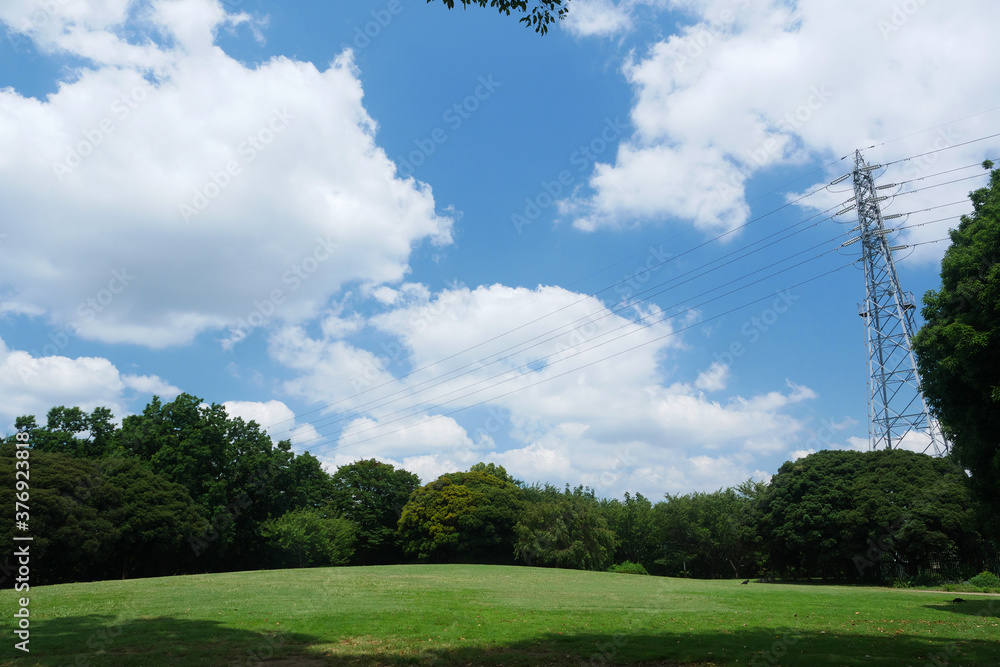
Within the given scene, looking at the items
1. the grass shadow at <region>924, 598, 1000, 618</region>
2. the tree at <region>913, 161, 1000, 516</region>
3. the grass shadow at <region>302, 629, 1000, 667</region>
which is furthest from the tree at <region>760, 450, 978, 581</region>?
the grass shadow at <region>302, 629, 1000, 667</region>

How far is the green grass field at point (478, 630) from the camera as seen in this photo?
10.6 metres

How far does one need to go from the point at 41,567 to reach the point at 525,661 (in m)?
36.0

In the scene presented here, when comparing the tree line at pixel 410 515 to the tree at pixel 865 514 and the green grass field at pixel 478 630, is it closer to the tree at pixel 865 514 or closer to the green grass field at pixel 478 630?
the tree at pixel 865 514

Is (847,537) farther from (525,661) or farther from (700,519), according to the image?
(525,661)

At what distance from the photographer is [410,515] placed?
6000 centimetres

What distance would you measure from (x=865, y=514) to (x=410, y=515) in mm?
41130

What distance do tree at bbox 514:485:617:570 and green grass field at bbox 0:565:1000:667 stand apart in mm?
32805

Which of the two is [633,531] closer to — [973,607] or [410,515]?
[410,515]

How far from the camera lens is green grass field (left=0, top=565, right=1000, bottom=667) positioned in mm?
10570

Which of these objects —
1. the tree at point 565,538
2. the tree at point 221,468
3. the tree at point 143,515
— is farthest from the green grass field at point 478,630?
the tree at point 565,538

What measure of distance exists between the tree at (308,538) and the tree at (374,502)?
6491 millimetres

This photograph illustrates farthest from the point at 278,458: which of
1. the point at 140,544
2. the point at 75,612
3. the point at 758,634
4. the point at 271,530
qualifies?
the point at 758,634

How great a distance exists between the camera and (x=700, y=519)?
58.5 m

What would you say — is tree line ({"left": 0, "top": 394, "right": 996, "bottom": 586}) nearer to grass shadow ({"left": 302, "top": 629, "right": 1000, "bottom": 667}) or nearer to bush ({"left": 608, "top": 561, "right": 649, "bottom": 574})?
bush ({"left": 608, "top": 561, "right": 649, "bottom": 574})
